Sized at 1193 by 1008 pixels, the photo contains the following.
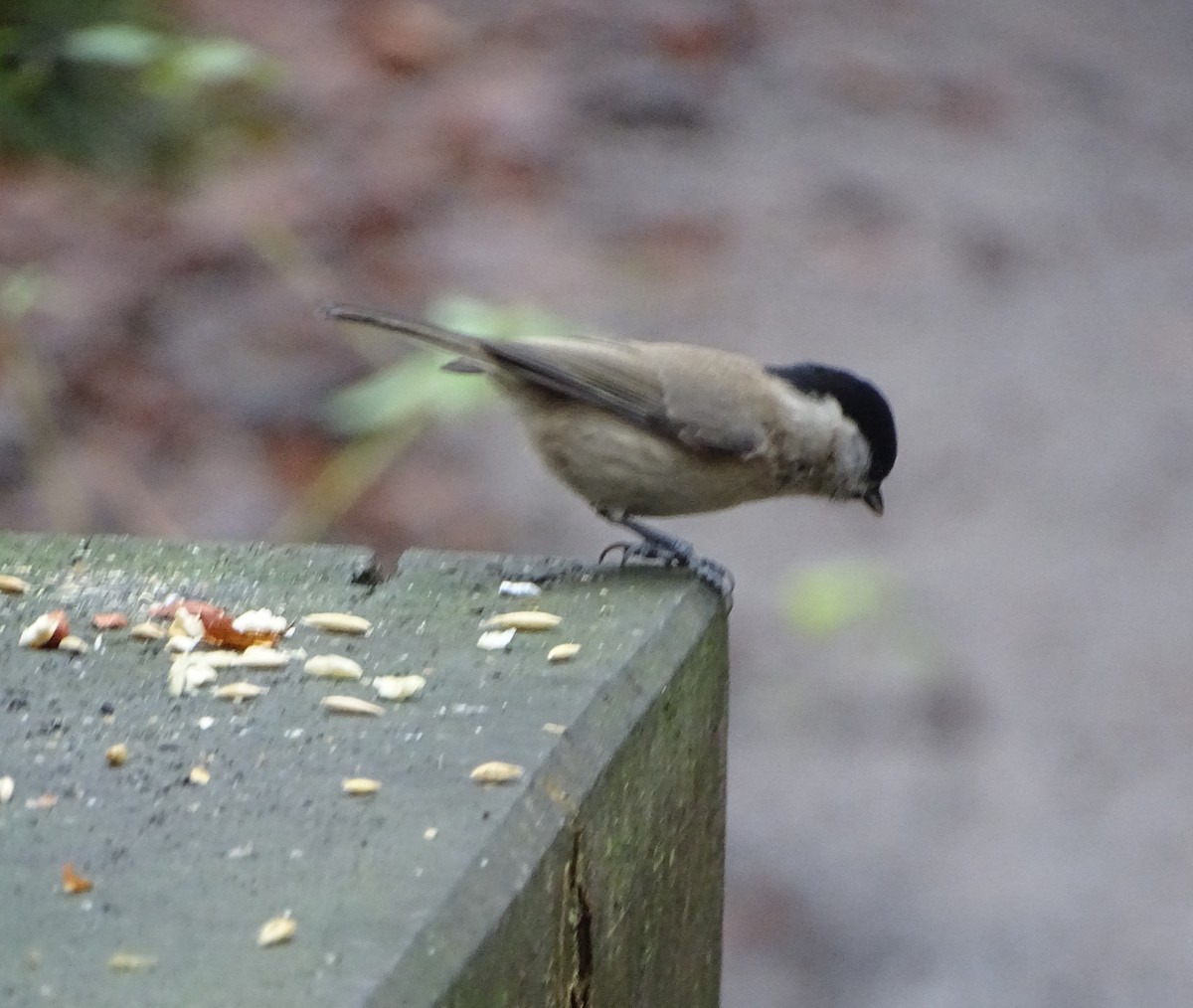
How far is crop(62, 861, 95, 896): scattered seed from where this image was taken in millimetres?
1751

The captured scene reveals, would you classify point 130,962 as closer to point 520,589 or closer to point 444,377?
point 520,589

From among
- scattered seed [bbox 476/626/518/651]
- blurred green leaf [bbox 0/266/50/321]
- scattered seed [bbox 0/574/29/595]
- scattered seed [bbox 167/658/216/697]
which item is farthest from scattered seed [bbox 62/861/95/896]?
blurred green leaf [bbox 0/266/50/321]

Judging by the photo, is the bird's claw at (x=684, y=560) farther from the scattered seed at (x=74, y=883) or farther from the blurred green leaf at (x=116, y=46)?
the blurred green leaf at (x=116, y=46)

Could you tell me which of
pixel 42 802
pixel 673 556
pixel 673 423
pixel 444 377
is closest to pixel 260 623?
pixel 42 802

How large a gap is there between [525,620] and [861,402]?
53.6 inches

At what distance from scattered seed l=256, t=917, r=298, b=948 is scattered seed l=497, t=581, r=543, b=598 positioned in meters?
1.04

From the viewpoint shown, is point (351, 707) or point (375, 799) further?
point (351, 707)

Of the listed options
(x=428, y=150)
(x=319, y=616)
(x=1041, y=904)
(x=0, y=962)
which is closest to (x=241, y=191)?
(x=428, y=150)

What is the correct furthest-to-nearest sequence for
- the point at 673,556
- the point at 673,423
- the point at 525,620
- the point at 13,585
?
the point at 673,423, the point at 673,556, the point at 13,585, the point at 525,620

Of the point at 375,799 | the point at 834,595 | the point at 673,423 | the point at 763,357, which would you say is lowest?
the point at 834,595

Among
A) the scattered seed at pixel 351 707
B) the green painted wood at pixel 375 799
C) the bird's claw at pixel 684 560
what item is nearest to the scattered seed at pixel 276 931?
the green painted wood at pixel 375 799

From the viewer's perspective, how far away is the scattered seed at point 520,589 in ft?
8.86

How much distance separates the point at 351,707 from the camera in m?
2.22

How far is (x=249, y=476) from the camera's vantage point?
18.1ft
